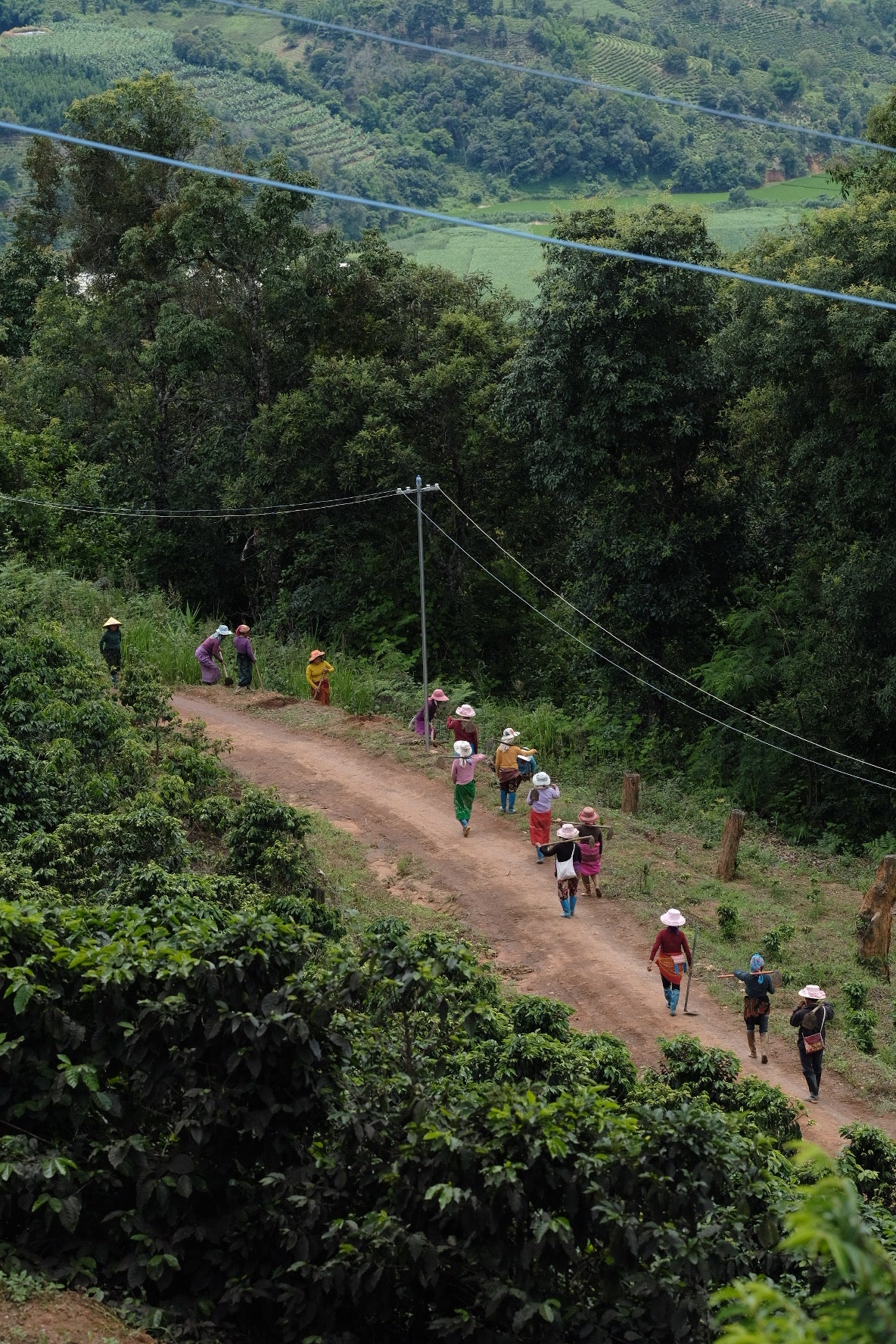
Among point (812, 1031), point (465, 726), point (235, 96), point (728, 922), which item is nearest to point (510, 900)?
point (728, 922)

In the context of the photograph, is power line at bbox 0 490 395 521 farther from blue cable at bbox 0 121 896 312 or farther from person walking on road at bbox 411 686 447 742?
blue cable at bbox 0 121 896 312

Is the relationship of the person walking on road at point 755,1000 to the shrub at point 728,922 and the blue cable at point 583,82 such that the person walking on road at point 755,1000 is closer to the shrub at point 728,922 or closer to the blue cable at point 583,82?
the shrub at point 728,922

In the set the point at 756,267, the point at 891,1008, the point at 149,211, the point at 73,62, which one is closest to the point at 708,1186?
the point at 891,1008

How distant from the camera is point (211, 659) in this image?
20.9 m

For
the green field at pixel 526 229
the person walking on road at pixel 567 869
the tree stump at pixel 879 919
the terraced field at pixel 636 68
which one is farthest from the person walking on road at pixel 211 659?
the terraced field at pixel 636 68

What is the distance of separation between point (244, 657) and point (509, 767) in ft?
18.8

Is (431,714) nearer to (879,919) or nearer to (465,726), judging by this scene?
(465,726)

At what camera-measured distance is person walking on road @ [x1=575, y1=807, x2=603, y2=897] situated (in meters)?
14.4

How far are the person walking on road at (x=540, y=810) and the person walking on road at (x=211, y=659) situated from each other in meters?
7.24

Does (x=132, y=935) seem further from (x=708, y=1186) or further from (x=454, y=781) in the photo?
(x=454, y=781)

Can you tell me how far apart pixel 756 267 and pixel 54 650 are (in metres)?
10.6

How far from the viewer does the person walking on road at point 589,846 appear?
14406 mm

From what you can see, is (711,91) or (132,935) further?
(711,91)

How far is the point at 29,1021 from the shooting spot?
6.99 meters
